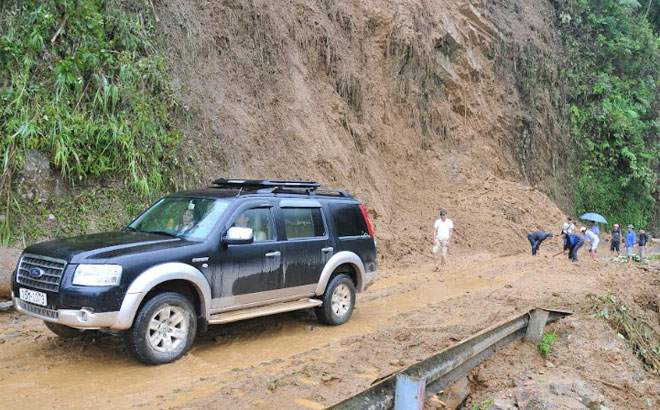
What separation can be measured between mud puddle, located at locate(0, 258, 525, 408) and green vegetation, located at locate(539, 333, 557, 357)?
2.29 m

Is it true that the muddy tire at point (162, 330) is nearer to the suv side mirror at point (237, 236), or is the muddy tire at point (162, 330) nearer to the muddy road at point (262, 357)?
the muddy road at point (262, 357)

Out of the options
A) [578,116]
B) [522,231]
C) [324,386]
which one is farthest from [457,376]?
[578,116]

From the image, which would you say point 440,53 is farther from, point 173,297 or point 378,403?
point 378,403

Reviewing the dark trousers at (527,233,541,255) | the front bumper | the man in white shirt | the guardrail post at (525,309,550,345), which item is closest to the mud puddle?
the front bumper

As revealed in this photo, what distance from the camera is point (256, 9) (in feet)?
50.3

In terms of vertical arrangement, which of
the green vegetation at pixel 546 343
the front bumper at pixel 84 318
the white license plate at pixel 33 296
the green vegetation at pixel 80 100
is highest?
the green vegetation at pixel 80 100

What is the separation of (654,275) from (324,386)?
11627 millimetres

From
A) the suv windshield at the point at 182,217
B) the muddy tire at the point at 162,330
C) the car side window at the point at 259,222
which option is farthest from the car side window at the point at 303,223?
the muddy tire at the point at 162,330

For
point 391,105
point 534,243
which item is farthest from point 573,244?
point 391,105

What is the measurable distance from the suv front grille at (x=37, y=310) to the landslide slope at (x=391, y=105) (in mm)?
6574

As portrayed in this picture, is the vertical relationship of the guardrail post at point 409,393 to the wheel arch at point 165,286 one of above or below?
below

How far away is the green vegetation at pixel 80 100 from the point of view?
29.5ft

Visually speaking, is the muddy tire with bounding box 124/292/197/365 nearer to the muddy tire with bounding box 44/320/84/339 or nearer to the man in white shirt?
the muddy tire with bounding box 44/320/84/339

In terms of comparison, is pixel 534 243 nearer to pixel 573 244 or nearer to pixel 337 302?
pixel 573 244
